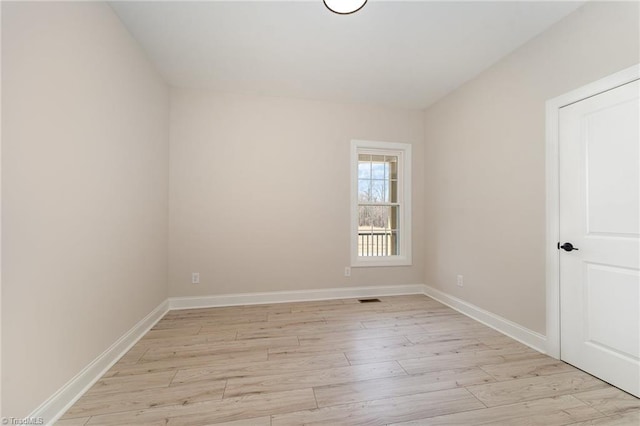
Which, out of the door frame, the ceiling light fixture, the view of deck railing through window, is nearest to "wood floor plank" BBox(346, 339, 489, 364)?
the door frame

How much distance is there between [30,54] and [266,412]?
2.32 meters

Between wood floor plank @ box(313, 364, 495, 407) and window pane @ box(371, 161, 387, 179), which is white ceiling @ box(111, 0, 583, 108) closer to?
window pane @ box(371, 161, 387, 179)

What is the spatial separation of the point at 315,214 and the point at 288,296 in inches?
46.9

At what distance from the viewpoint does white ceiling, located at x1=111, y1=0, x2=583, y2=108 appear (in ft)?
6.59

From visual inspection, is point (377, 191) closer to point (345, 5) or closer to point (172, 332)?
point (345, 5)

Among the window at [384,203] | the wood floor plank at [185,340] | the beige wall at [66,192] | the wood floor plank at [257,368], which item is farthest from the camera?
the window at [384,203]

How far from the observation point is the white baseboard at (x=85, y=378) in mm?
1389

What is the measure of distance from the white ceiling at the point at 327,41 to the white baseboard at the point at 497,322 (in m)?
2.69

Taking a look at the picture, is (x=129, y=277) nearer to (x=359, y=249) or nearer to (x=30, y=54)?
(x=30, y=54)

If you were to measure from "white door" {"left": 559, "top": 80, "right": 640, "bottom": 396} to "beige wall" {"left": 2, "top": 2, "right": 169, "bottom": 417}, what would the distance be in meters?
3.54

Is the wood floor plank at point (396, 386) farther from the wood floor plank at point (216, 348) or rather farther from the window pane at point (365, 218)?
the window pane at point (365, 218)

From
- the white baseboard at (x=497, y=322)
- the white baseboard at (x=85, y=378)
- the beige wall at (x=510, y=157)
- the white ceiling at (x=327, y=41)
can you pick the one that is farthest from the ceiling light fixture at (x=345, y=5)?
the white baseboard at (x=497, y=322)

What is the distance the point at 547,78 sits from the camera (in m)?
2.19

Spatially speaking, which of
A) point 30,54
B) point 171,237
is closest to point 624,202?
point 30,54
